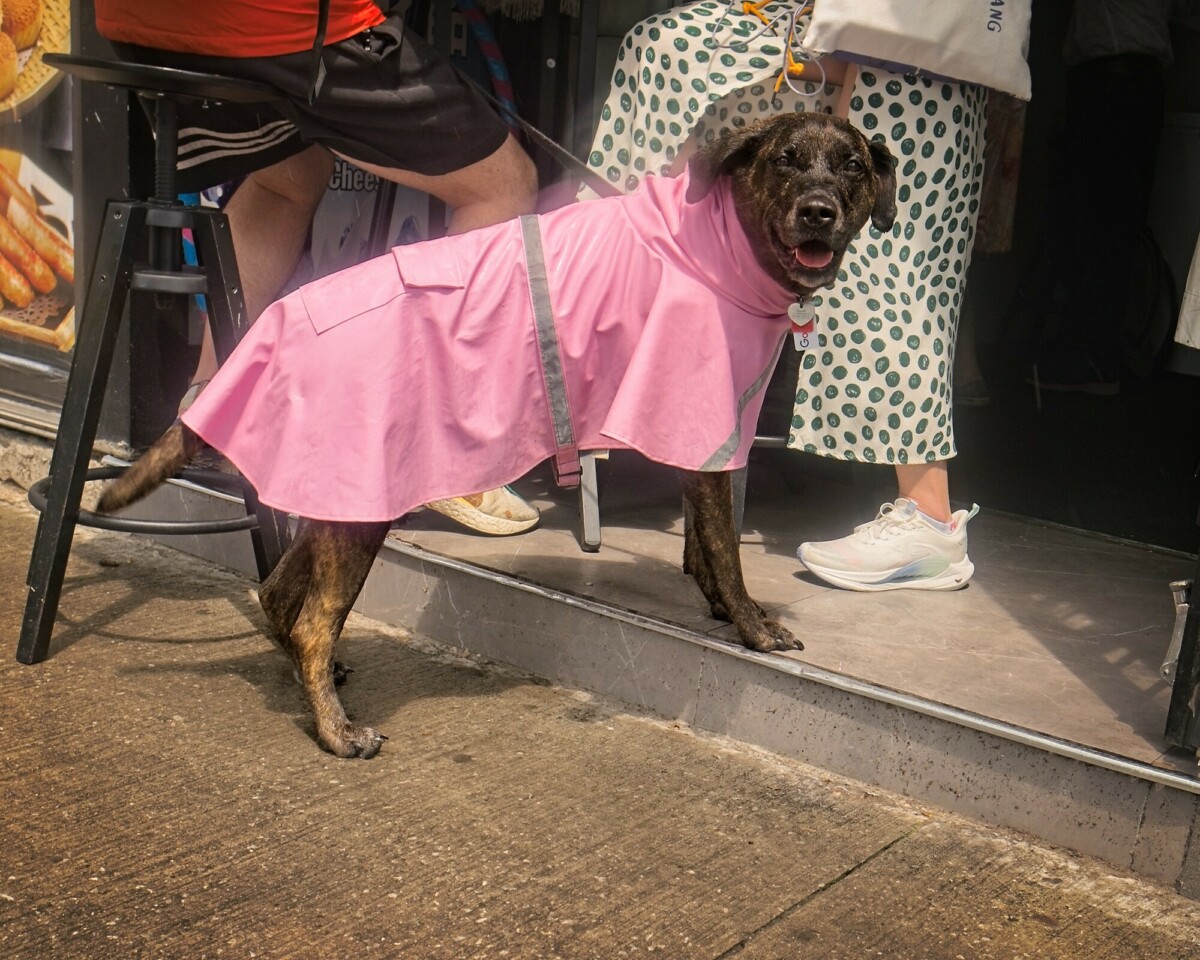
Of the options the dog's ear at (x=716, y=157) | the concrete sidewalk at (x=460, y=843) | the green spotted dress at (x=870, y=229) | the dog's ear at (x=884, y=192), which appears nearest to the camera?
the concrete sidewalk at (x=460, y=843)

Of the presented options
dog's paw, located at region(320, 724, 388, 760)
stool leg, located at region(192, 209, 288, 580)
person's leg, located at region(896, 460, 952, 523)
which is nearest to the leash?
stool leg, located at region(192, 209, 288, 580)

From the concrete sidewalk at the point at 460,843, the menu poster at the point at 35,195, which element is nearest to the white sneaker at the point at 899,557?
the concrete sidewalk at the point at 460,843

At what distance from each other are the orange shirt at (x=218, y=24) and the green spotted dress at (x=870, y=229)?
980 mm

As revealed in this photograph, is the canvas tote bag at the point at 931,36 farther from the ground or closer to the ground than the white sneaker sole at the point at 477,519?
farther from the ground

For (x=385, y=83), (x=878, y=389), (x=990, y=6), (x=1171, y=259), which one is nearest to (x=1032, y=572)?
(x=878, y=389)

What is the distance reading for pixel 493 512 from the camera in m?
4.15

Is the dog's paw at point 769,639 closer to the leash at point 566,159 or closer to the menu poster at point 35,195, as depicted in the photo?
the leash at point 566,159

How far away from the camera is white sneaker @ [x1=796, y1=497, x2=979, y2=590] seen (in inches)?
148

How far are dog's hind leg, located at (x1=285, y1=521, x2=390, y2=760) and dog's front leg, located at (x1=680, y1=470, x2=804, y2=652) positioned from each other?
766 mm

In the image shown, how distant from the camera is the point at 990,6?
3453 millimetres

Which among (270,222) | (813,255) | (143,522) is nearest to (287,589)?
(143,522)

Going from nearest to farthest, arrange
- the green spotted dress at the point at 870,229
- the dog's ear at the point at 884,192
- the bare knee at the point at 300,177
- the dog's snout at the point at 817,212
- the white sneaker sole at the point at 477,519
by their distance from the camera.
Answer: the dog's snout at the point at 817,212
the dog's ear at the point at 884,192
the green spotted dress at the point at 870,229
the white sneaker sole at the point at 477,519
the bare knee at the point at 300,177

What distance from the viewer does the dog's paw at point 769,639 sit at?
3234mm

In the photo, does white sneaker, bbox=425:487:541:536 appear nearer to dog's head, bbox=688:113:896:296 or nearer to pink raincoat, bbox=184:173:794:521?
pink raincoat, bbox=184:173:794:521
